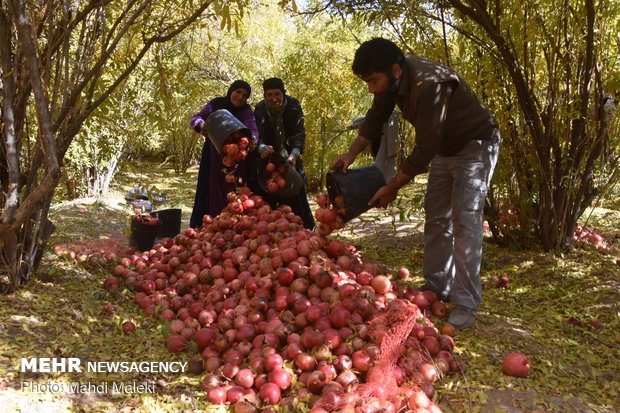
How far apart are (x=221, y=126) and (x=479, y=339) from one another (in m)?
2.68

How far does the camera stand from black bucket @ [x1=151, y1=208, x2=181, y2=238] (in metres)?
5.30

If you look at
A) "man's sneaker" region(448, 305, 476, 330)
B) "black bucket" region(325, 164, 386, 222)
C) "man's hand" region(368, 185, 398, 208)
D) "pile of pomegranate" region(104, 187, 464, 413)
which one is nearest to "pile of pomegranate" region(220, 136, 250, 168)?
"pile of pomegranate" region(104, 187, 464, 413)

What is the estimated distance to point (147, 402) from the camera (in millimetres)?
2256

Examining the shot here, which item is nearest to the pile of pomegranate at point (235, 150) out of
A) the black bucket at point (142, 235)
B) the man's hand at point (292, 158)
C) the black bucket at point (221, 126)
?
the black bucket at point (221, 126)

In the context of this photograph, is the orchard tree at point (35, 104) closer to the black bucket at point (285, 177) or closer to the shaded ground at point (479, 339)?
the shaded ground at point (479, 339)

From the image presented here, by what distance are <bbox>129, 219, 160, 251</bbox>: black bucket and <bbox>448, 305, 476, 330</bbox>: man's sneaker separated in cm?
317

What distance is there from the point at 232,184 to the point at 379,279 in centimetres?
240

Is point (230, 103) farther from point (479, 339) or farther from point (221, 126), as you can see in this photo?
point (479, 339)

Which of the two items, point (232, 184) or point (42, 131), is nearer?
point (42, 131)

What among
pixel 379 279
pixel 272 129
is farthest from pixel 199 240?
pixel 379 279

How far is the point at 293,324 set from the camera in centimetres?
281

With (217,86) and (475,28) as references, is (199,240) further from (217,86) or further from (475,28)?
(217,86)

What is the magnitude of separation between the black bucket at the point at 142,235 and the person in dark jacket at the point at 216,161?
46 cm

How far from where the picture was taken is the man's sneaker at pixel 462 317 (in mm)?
3104
